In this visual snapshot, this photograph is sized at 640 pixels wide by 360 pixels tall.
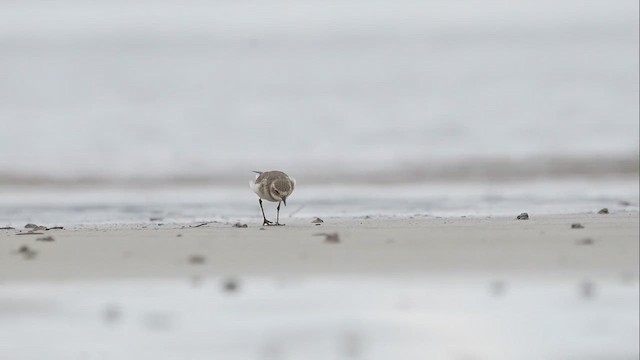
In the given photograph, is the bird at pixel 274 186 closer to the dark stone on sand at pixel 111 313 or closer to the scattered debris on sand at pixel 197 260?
the scattered debris on sand at pixel 197 260

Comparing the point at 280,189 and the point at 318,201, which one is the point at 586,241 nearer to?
the point at 280,189

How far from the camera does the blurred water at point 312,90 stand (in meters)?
17.7

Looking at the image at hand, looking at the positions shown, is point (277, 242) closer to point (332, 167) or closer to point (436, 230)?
point (436, 230)

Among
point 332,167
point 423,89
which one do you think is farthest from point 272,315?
point 423,89

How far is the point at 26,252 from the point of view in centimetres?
780

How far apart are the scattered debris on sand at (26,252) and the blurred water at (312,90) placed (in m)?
8.09

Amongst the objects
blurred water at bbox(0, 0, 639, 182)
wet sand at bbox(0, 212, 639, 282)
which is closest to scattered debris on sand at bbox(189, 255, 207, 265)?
wet sand at bbox(0, 212, 639, 282)

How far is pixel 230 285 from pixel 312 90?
672 inches

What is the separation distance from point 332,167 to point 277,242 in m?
8.34

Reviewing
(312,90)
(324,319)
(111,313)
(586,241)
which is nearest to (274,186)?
(586,241)

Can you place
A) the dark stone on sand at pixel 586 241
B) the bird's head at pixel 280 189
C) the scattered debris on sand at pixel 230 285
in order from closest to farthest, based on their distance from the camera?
the scattered debris on sand at pixel 230 285
the dark stone on sand at pixel 586 241
the bird's head at pixel 280 189

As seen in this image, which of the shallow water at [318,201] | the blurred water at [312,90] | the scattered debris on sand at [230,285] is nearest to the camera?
the scattered debris on sand at [230,285]

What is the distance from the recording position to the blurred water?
58.0ft

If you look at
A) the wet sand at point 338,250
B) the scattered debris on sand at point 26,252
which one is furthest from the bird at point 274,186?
the scattered debris on sand at point 26,252
